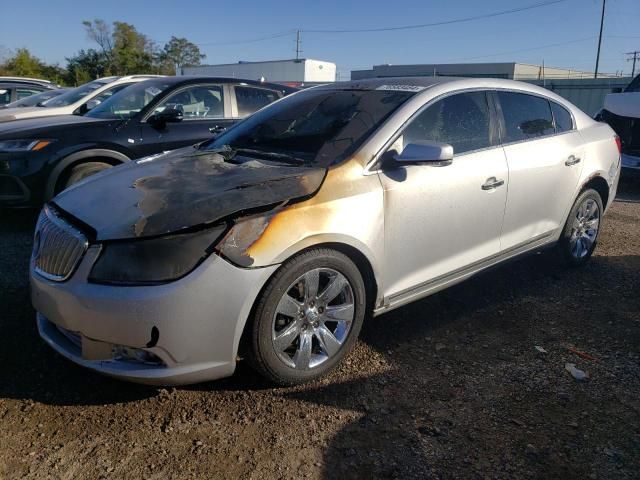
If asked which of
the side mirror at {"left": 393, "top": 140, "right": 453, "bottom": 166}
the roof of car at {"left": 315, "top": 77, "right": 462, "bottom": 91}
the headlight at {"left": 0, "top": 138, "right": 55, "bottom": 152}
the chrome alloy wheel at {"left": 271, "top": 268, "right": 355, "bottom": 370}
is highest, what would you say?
the roof of car at {"left": 315, "top": 77, "right": 462, "bottom": 91}

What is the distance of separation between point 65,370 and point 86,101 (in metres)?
5.74

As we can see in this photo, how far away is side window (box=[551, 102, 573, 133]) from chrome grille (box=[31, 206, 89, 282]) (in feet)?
12.2

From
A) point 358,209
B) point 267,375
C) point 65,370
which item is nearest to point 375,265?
point 358,209

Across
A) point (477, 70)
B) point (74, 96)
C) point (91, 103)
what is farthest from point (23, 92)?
point (477, 70)

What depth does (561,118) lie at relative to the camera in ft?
14.7

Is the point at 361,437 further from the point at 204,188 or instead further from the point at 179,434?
the point at 204,188

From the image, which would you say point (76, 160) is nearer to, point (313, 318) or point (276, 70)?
point (313, 318)

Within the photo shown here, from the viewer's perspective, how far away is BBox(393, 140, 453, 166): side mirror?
3.05 meters

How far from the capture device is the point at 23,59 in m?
43.4

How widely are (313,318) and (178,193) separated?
3.18 ft

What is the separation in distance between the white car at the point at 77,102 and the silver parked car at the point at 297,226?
14.7ft

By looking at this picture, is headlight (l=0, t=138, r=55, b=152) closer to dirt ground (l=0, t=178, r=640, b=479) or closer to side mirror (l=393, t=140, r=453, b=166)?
dirt ground (l=0, t=178, r=640, b=479)

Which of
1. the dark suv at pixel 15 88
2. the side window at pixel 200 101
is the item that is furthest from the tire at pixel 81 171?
the dark suv at pixel 15 88

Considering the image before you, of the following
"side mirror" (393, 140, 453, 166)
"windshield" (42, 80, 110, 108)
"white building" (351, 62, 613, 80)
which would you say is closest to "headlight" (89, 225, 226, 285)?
"side mirror" (393, 140, 453, 166)
